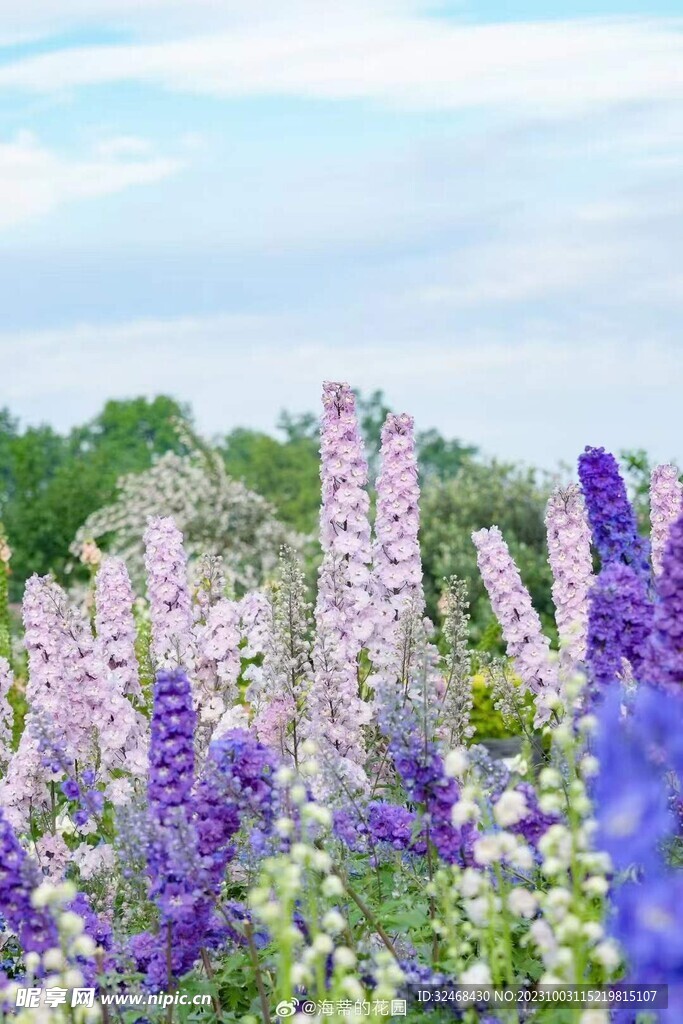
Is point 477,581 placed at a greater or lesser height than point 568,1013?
greater

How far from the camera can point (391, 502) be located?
823 centimetres

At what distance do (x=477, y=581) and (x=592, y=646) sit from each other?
1703 centimetres

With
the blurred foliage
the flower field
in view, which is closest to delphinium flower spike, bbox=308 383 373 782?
the flower field

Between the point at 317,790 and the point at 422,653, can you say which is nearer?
the point at 317,790

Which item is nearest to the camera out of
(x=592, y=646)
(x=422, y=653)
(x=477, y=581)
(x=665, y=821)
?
(x=665, y=821)

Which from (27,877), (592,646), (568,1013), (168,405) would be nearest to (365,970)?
(568,1013)

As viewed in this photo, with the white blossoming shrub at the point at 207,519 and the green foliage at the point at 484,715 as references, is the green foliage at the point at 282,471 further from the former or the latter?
the green foliage at the point at 484,715

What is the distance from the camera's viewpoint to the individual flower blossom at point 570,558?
8000 millimetres

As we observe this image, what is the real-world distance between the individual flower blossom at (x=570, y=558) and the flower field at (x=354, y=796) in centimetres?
2

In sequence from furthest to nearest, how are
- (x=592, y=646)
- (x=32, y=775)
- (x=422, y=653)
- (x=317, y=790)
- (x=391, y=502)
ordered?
1. (x=391, y=502)
2. (x=32, y=775)
3. (x=422, y=653)
4. (x=317, y=790)
5. (x=592, y=646)

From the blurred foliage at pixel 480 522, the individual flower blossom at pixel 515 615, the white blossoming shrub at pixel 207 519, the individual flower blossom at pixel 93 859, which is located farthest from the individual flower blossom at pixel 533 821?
the white blossoming shrub at pixel 207 519

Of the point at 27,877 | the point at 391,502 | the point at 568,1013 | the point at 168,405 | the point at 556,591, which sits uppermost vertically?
the point at 168,405

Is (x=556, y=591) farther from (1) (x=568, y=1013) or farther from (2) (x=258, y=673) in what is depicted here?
(1) (x=568, y=1013)

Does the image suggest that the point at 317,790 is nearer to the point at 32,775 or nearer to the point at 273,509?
the point at 32,775
